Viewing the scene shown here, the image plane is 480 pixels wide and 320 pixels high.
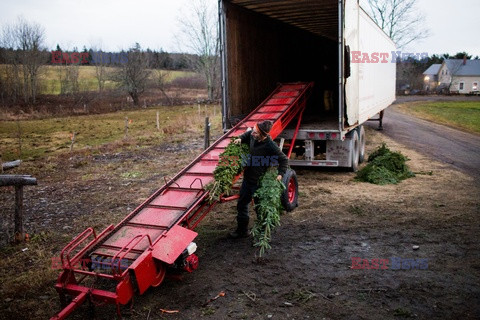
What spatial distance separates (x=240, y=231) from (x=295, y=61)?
9.25 metres

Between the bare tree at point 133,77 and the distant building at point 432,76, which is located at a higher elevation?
the distant building at point 432,76

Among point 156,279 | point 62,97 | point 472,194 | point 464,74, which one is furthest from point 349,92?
point 464,74

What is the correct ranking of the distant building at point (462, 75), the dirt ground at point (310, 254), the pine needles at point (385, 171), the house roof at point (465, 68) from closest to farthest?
the dirt ground at point (310, 254)
the pine needles at point (385, 171)
the house roof at point (465, 68)
the distant building at point (462, 75)

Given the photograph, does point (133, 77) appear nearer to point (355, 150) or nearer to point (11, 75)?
point (11, 75)

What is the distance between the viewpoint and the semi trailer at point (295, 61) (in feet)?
27.3

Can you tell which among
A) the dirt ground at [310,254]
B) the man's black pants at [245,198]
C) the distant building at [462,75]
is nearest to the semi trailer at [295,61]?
the dirt ground at [310,254]

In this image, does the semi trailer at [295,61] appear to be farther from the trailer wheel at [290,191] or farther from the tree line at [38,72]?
the tree line at [38,72]

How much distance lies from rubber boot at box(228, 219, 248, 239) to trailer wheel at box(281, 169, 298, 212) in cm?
118

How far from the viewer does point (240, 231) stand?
6004mm

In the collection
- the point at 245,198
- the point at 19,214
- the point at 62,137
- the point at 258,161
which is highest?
the point at 258,161

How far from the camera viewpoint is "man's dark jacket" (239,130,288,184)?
5.64 m

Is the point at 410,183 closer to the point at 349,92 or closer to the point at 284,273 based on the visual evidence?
the point at 349,92

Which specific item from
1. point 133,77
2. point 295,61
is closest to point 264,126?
point 295,61

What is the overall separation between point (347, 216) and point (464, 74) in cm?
7517
